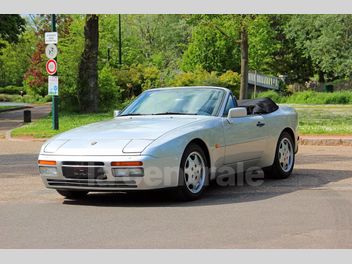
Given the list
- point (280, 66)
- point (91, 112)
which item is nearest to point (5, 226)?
point (91, 112)

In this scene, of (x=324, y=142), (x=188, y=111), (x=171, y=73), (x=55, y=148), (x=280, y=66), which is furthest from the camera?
(x=280, y=66)

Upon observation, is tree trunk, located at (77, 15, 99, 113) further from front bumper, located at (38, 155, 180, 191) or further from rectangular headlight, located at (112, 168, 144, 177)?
rectangular headlight, located at (112, 168, 144, 177)

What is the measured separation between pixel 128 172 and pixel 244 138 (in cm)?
219

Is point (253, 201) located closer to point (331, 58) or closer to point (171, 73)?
point (171, 73)

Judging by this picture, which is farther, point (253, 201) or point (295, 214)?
point (253, 201)

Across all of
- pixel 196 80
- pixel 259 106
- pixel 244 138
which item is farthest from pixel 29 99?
pixel 244 138

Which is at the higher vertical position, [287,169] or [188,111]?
[188,111]

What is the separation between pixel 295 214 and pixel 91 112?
2541 centimetres

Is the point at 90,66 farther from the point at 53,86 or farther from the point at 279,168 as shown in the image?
the point at 279,168

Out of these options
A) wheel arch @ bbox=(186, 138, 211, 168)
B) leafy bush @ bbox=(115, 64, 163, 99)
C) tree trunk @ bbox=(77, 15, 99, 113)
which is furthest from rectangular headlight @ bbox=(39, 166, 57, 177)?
leafy bush @ bbox=(115, 64, 163, 99)

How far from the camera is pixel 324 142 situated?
17266 mm

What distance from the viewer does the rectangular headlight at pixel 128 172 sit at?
788 centimetres

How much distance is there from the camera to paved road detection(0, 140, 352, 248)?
6184 mm

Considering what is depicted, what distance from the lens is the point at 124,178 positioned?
26.0ft
